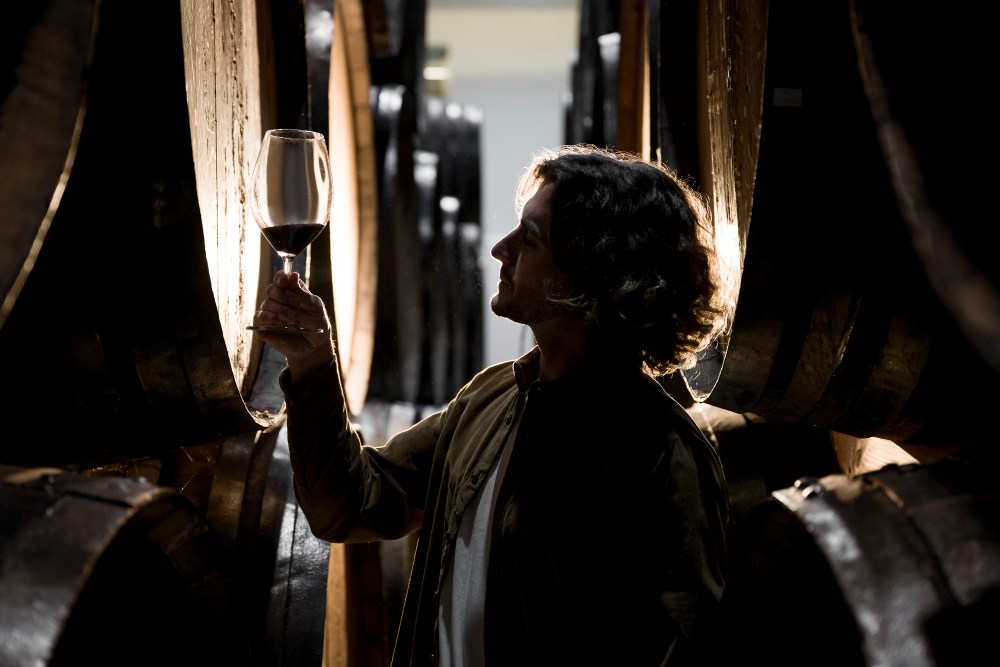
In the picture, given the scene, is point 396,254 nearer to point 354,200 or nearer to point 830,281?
point 354,200

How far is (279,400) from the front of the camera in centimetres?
158

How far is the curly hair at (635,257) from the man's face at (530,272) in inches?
0.6

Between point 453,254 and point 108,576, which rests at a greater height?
point 453,254

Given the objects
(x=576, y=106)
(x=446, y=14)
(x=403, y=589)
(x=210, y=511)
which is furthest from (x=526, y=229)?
(x=446, y=14)

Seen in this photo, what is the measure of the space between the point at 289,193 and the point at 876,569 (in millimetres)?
817

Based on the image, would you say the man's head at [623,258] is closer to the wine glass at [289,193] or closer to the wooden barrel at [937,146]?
the wine glass at [289,193]

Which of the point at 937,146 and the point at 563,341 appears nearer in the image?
the point at 937,146

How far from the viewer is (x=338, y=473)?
137 centimetres

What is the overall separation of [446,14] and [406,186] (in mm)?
5839

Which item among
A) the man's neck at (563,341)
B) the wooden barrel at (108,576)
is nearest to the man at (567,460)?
the man's neck at (563,341)

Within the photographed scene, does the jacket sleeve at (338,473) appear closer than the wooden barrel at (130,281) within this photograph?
No

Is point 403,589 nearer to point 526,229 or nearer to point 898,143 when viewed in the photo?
point 526,229

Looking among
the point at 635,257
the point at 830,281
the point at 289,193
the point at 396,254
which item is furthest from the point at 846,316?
the point at 396,254

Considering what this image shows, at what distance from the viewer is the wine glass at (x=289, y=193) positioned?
121 cm
